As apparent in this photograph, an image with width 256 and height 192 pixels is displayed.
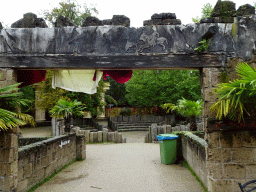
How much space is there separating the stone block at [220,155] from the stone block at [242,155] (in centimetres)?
12

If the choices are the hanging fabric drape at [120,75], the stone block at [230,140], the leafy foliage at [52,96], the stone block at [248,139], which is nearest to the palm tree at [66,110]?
the hanging fabric drape at [120,75]

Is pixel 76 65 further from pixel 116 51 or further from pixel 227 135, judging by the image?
pixel 227 135

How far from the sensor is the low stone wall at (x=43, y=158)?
576 cm

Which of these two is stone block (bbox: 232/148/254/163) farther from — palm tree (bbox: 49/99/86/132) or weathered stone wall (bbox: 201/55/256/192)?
palm tree (bbox: 49/99/86/132)

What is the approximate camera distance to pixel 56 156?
26.3 ft

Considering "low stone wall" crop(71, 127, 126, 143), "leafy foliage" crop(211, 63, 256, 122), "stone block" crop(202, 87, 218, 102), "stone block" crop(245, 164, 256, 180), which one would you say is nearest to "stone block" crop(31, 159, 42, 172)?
"stone block" crop(202, 87, 218, 102)

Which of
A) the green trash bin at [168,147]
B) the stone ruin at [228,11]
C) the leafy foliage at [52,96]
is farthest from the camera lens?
the leafy foliage at [52,96]

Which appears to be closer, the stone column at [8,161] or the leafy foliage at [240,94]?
the leafy foliage at [240,94]

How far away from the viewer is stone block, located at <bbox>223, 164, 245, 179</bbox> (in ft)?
16.6

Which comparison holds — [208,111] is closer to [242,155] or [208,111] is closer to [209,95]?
[209,95]

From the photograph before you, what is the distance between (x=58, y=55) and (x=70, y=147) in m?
4.98

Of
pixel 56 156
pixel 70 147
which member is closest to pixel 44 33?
pixel 56 156

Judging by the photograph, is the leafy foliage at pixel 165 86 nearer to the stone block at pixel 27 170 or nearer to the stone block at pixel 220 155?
the stone block at pixel 220 155

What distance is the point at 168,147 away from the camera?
9.16m
